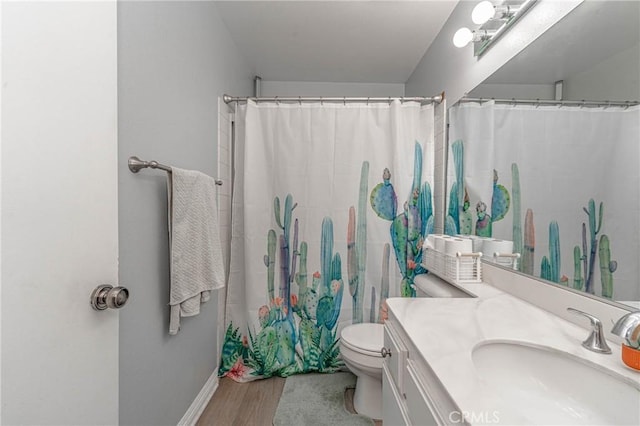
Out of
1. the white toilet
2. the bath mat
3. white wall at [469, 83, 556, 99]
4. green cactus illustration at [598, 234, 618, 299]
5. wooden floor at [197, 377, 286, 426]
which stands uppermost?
white wall at [469, 83, 556, 99]

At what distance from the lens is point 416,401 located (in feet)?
2.05

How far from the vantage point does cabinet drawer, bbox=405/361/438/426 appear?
556mm

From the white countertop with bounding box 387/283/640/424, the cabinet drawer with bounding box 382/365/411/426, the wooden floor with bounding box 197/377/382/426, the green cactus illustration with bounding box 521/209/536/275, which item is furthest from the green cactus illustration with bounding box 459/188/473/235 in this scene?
the wooden floor with bounding box 197/377/382/426

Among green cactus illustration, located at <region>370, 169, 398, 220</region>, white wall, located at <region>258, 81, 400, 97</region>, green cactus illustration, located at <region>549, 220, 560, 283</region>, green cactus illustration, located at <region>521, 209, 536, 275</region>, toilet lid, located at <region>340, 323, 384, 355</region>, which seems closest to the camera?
green cactus illustration, located at <region>549, 220, 560, 283</region>

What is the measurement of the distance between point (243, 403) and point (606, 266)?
177 centimetres

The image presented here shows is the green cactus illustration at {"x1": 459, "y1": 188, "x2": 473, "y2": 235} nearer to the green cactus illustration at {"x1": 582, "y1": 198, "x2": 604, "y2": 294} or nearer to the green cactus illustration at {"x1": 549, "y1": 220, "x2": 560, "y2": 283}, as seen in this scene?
the green cactus illustration at {"x1": 549, "y1": 220, "x2": 560, "y2": 283}

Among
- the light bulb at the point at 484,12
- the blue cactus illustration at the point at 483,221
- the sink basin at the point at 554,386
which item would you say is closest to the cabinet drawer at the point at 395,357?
the sink basin at the point at 554,386

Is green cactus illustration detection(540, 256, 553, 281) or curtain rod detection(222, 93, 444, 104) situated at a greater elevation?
curtain rod detection(222, 93, 444, 104)

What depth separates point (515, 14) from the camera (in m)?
1.17

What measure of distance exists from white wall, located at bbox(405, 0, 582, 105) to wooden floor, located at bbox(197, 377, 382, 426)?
191 centimetres

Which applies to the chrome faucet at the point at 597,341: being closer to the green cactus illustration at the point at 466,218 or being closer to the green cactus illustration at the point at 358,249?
the green cactus illustration at the point at 466,218

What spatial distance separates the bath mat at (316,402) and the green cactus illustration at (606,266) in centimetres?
125

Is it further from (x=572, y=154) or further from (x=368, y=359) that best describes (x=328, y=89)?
Result: (x=368, y=359)

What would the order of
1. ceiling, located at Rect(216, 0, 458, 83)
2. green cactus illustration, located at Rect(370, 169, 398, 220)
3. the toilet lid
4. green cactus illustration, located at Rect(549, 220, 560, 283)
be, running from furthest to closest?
green cactus illustration, located at Rect(370, 169, 398, 220) < ceiling, located at Rect(216, 0, 458, 83) < the toilet lid < green cactus illustration, located at Rect(549, 220, 560, 283)
